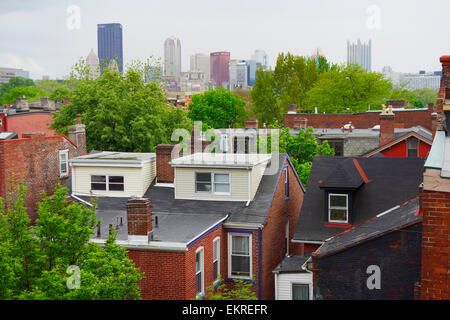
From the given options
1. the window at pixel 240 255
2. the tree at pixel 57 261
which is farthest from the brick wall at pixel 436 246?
the window at pixel 240 255

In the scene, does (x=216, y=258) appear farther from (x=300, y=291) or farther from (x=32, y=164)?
(x=32, y=164)

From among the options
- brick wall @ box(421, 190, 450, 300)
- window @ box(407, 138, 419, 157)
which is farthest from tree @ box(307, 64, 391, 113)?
brick wall @ box(421, 190, 450, 300)

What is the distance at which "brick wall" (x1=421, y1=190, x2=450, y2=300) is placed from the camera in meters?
8.69

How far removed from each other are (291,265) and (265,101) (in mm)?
68406

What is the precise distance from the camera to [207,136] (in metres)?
54.2

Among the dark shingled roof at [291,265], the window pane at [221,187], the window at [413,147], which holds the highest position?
the window at [413,147]

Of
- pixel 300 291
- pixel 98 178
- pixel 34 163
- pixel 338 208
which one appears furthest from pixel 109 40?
pixel 300 291

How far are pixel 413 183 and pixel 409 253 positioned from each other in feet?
25.4

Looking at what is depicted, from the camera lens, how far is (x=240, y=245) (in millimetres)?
22969

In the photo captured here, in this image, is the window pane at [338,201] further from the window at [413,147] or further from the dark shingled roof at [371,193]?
the window at [413,147]

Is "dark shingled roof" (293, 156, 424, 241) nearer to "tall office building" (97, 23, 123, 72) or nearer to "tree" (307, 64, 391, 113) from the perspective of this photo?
"tree" (307, 64, 391, 113)

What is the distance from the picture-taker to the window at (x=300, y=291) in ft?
69.7

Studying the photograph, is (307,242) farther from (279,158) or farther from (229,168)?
(279,158)

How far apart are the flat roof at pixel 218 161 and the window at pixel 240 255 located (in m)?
3.38
